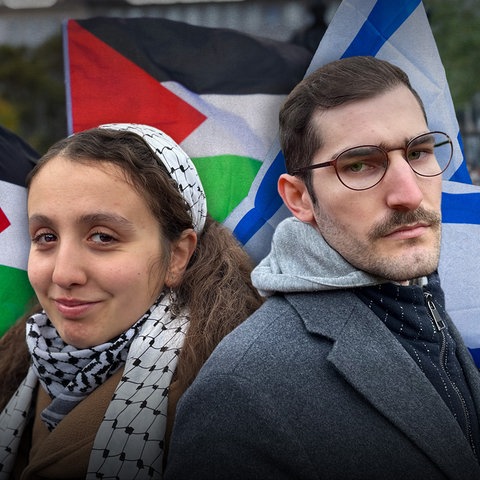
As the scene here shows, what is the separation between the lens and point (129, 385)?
6.79 feet

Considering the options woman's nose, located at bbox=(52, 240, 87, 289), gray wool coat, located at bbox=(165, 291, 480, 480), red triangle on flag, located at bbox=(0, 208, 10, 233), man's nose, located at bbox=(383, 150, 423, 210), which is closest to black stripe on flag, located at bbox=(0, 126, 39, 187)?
red triangle on flag, located at bbox=(0, 208, 10, 233)

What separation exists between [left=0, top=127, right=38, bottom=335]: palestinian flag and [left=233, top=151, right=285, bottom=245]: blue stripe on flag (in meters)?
0.83

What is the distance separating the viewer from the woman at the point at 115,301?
2020 mm

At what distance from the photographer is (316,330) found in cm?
188

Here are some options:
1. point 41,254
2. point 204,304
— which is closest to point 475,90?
point 204,304

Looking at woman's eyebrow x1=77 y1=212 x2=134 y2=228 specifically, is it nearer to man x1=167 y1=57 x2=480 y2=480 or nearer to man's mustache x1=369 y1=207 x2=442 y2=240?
man x1=167 y1=57 x2=480 y2=480

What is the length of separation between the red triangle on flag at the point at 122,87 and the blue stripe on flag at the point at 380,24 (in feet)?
2.23

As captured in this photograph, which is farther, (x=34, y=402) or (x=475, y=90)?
(x=475, y=90)

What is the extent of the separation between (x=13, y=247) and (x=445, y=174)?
5.41 ft

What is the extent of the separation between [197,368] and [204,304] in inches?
8.5

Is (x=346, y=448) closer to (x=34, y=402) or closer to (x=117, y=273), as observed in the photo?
(x=117, y=273)

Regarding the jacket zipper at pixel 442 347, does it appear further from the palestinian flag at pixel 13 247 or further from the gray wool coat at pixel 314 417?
the palestinian flag at pixel 13 247

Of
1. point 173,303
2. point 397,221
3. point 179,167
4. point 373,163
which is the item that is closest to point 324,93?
point 373,163

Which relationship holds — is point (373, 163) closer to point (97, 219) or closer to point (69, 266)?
point (97, 219)
